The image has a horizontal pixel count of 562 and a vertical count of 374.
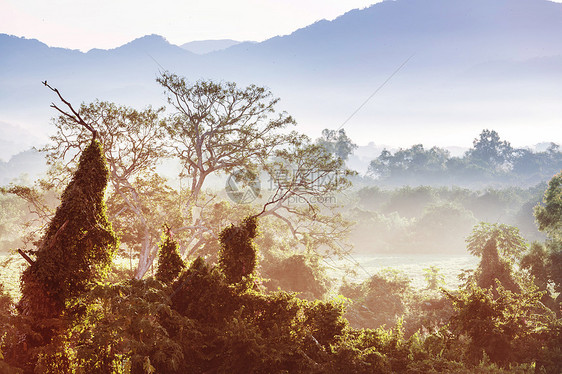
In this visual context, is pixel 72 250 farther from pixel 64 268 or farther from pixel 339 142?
pixel 339 142

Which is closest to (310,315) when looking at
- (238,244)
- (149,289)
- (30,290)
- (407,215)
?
(238,244)

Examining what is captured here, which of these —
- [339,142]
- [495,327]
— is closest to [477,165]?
[339,142]

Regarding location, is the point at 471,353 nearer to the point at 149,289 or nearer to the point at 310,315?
the point at 310,315

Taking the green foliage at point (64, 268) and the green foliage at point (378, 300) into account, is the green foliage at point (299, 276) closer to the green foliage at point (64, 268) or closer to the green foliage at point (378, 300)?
the green foliage at point (378, 300)

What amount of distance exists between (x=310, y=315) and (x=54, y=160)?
1616 centimetres

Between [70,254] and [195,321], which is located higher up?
[70,254]

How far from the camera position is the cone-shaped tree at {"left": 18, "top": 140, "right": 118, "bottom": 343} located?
502cm

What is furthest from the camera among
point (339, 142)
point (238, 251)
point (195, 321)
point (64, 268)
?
point (339, 142)

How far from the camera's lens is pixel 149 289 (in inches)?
239

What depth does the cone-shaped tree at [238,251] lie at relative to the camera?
8125mm

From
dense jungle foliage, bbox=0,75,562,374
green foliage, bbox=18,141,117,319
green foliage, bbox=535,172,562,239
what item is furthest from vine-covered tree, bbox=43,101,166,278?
green foliage, bbox=535,172,562,239

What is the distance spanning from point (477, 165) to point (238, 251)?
5099 inches

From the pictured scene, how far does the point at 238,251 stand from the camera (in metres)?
8.20

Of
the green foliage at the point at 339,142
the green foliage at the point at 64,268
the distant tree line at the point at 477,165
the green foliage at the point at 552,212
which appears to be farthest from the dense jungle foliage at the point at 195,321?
the distant tree line at the point at 477,165
